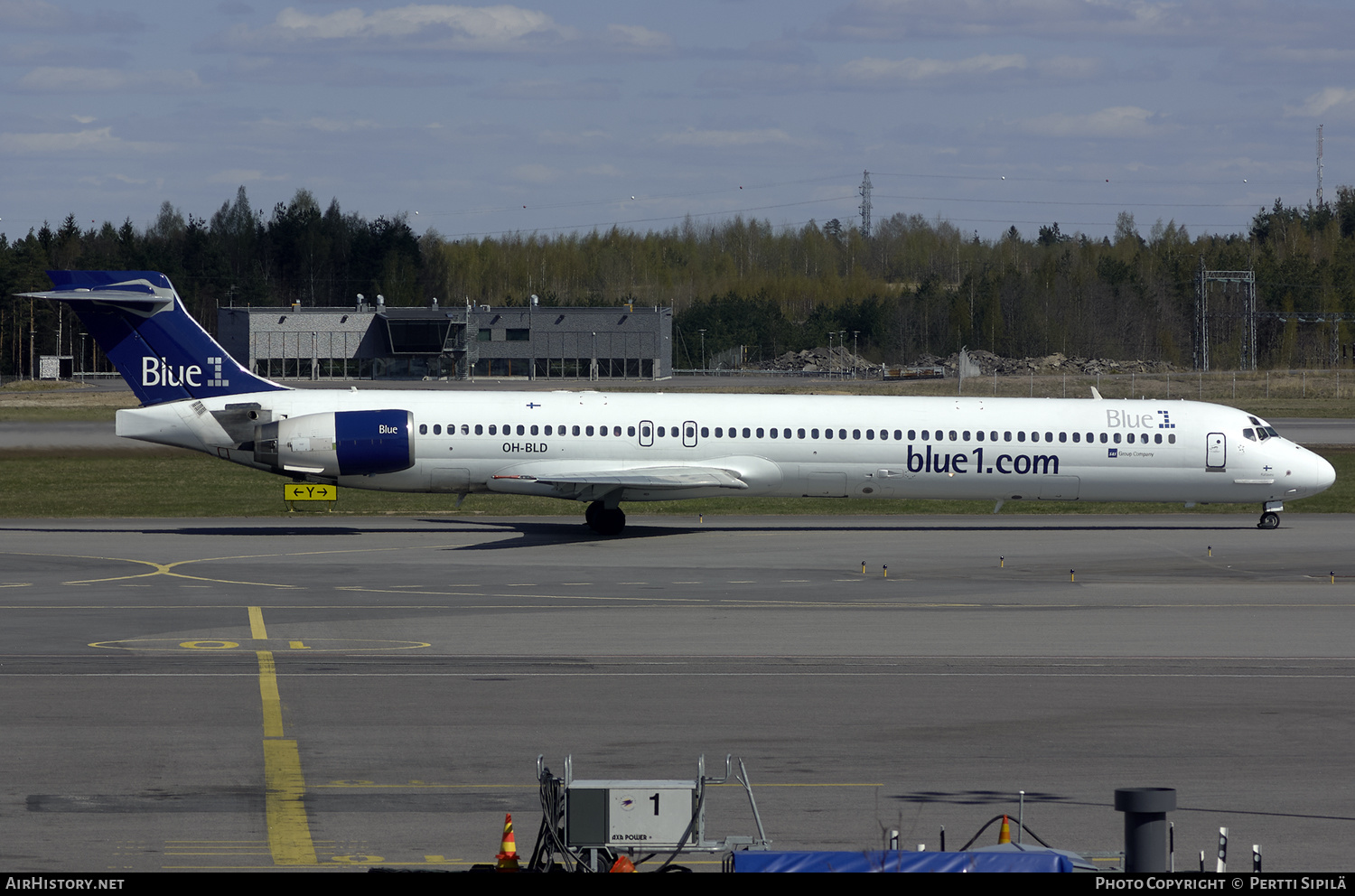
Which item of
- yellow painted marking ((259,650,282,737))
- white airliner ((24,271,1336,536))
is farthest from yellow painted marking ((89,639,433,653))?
white airliner ((24,271,1336,536))

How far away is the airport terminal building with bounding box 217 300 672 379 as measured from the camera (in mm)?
121625

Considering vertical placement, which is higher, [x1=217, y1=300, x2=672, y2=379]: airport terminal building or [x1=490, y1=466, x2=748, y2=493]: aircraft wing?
[x1=217, y1=300, x2=672, y2=379]: airport terminal building

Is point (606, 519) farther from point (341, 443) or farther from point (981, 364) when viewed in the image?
point (981, 364)

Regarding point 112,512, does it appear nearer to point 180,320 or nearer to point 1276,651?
point 180,320

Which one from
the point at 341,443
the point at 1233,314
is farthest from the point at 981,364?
the point at 341,443

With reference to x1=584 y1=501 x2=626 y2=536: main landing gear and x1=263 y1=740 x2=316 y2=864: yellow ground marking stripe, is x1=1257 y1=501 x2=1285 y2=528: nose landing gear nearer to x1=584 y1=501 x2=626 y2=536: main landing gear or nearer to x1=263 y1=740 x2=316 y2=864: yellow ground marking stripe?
x1=584 y1=501 x2=626 y2=536: main landing gear

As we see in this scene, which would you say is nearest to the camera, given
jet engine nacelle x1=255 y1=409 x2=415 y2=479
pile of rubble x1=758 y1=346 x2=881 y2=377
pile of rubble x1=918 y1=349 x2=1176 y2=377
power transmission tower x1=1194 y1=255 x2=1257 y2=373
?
jet engine nacelle x1=255 y1=409 x2=415 y2=479

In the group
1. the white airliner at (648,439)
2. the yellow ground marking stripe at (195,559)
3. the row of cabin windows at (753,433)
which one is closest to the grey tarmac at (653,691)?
the yellow ground marking stripe at (195,559)

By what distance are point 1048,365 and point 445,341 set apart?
59172mm

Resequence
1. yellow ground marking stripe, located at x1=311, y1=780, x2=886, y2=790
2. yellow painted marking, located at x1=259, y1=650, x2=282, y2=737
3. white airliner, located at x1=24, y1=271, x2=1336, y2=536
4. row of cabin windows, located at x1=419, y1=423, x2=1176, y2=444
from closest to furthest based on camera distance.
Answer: yellow ground marking stripe, located at x1=311, y1=780, x2=886, y2=790
yellow painted marking, located at x1=259, y1=650, x2=282, y2=737
white airliner, located at x1=24, y1=271, x2=1336, y2=536
row of cabin windows, located at x1=419, y1=423, x2=1176, y2=444

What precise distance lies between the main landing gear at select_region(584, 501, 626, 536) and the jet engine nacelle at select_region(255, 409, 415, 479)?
4.93 meters

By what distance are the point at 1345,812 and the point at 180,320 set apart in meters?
31.2

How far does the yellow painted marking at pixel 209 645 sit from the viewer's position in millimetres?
20688
